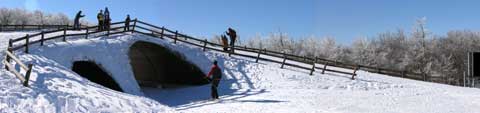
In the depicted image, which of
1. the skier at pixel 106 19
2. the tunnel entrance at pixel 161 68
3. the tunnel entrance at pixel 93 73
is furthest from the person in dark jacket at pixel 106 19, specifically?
the tunnel entrance at pixel 93 73

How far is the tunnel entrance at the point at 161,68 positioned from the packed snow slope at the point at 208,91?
0.57m

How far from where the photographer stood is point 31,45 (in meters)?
19.1

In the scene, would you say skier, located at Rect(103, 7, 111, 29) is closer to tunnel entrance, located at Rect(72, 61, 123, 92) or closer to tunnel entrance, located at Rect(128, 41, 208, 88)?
tunnel entrance, located at Rect(128, 41, 208, 88)

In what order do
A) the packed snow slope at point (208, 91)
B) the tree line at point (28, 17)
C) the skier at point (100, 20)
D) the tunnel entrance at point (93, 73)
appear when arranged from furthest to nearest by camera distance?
the tree line at point (28, 17) → the skier at point (100, 20) → the tunnel entrance at point (93, 73) → the packed snow slope at point (208, 91)

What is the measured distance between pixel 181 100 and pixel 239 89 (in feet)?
10.6

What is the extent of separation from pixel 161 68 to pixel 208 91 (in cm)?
718

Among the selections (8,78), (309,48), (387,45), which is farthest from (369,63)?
(8,78)

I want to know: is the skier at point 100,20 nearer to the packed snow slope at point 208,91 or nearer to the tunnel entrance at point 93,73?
the packed snow slope at point 208,91

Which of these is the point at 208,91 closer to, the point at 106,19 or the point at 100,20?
the point at 106,19

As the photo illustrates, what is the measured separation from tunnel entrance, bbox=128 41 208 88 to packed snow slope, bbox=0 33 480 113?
0.57 m

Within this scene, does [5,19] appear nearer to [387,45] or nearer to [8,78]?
[387,45]

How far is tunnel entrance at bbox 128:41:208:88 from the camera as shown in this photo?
24.7m

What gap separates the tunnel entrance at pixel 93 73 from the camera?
19.4 metres

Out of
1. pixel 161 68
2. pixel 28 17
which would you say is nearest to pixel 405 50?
pixel 161 68
